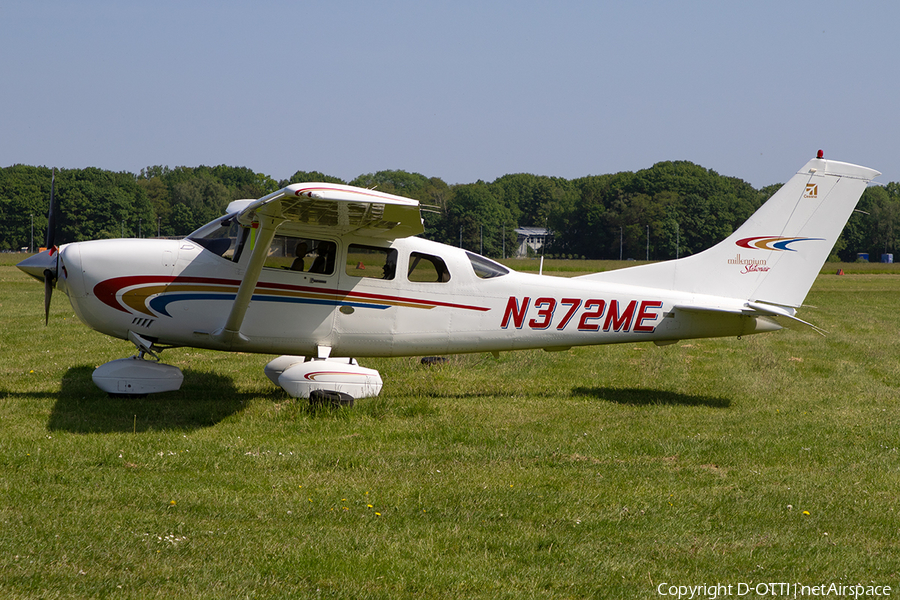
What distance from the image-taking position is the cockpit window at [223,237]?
27.3 feet

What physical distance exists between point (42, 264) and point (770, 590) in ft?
25.9

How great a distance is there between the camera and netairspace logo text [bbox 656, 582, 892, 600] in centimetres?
391

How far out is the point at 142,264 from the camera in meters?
8.17

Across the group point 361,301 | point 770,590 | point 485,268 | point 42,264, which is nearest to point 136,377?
point 42,264

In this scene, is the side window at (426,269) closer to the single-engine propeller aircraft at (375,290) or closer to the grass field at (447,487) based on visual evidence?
the single-engine propeller aircraft at (375,290)

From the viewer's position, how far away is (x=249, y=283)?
7.65m

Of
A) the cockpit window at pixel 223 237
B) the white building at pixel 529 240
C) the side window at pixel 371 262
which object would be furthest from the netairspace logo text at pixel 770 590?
the white building at pixel 529 240

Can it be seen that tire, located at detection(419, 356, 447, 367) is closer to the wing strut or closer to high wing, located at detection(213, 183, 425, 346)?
high wing, located at detection(213, 183, 425, 346)

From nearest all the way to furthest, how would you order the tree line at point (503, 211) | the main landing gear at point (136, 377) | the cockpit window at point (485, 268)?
the main landing gear at point (136, 377) < the cockpit window at point (485, 268) < the tree line at point (503, 211)

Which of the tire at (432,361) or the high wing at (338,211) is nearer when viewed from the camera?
the high wing at (338,211)

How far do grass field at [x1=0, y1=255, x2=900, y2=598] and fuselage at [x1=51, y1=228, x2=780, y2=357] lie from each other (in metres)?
0.81

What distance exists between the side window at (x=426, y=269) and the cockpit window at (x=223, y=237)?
6.41 feet

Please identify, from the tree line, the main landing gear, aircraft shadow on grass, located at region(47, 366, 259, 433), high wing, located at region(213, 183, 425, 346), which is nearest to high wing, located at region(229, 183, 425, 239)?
high wing, located at region(213, 183, 425, 346)

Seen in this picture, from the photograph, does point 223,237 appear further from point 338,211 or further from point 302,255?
point 338,211
